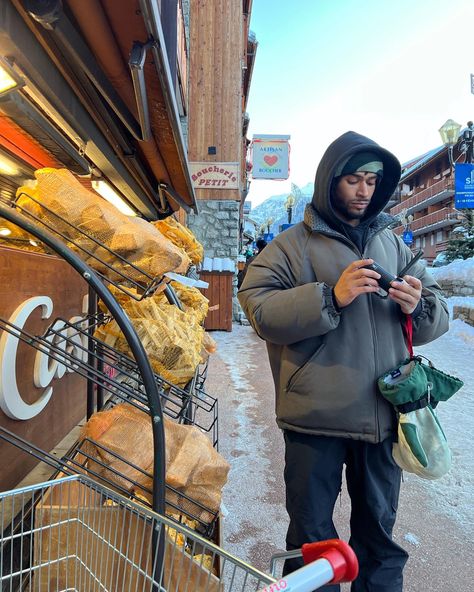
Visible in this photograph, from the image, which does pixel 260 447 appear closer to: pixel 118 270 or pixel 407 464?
pixel 407 464

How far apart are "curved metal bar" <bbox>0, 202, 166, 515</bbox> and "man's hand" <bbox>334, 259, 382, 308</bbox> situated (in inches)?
28.7

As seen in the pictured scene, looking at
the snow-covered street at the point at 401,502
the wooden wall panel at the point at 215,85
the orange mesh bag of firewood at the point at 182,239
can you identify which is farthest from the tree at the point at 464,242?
the orange mesh bag of firewood at the point at 182,239

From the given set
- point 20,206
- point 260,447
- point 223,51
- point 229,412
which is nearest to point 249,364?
point 229,412

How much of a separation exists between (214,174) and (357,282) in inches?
319

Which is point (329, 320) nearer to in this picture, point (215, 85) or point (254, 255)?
point (254, 255)

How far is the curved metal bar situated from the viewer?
0.86 m

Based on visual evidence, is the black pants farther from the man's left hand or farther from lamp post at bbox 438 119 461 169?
lamp post at bbox 438 119 461 169

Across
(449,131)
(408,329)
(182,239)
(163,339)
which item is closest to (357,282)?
(408,329)

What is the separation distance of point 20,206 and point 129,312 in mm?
529

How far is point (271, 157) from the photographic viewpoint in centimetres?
1425

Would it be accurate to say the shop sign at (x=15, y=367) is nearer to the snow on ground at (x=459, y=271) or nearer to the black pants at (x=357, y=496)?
the black pants at (x=357, y=496)

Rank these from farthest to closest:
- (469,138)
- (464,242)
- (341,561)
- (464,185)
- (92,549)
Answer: (464,242) < (464,185) < (469,138) < (92,549) < (341,561)

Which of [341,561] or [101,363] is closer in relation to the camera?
[341,561]

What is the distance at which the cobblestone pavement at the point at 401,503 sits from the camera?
Answer: 2.06m
